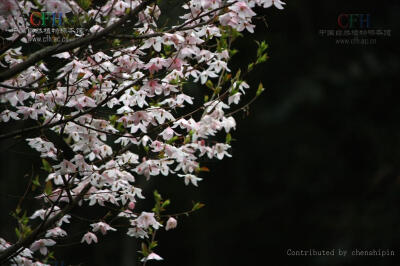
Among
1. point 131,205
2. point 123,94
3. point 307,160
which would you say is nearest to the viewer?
point 123,94

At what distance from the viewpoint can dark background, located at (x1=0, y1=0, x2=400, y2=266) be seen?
892cm

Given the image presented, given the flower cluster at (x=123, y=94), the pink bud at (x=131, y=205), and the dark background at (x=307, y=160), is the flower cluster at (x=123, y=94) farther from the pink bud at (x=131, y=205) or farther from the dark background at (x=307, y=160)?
the dark background at (x=307, y=160)

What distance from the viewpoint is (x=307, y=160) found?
998 centimetres

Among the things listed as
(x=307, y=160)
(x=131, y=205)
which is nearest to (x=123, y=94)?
(x=131, y=205)

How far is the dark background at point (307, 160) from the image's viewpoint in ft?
29.3

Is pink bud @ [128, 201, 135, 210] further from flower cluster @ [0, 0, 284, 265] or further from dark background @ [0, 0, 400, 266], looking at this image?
dark background @ [0, 0, 400, 266]

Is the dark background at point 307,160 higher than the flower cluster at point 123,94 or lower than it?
lower

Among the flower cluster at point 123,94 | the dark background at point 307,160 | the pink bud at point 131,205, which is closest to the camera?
the flower cluster at point 123,94

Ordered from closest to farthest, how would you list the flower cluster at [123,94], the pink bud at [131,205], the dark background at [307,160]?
1. the flower cluster at [123,94]
2. the pink bud at [131,205]
3. the dark background at [307,160]

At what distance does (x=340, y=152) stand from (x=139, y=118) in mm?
7990

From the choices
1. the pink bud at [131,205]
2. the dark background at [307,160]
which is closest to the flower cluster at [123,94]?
the pink bud at [131,205]

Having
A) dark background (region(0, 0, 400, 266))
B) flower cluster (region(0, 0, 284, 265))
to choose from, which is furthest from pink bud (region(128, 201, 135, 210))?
dark background (region(0, 0, 400, 266))

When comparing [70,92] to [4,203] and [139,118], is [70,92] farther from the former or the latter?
[4,203]

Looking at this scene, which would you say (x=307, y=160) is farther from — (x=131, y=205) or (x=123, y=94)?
(x=123, y=94)
